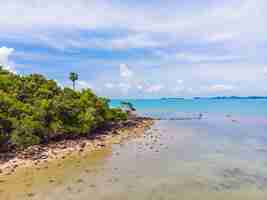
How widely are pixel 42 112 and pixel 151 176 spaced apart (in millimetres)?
14418

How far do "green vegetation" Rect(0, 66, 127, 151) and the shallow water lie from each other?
17.4ft

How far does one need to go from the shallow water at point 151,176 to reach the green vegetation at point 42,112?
5315 mm

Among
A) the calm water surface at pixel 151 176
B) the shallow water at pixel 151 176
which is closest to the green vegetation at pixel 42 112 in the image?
the shallow water at pixel 151 176

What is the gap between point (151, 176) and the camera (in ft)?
57.3

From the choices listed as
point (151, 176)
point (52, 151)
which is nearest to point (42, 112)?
point (52, 151)

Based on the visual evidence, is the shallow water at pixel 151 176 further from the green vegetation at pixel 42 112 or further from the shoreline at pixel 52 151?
the green vegetation at pixel 42 112

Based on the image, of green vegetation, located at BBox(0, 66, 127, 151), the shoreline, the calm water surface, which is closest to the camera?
the calm water surface

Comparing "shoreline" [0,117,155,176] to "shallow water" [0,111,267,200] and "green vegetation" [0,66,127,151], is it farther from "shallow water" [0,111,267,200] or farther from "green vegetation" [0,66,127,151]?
"shallow water" [0,111,267,200]

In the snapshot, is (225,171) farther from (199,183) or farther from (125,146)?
(125,146)

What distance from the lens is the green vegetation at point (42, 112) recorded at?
24.4 m

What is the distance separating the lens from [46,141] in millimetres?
28172

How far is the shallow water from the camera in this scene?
14336 millimetres

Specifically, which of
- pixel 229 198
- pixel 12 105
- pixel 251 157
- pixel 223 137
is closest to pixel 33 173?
pixel 12 105

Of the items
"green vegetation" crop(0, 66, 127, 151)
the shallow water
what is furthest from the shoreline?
the shallow water
